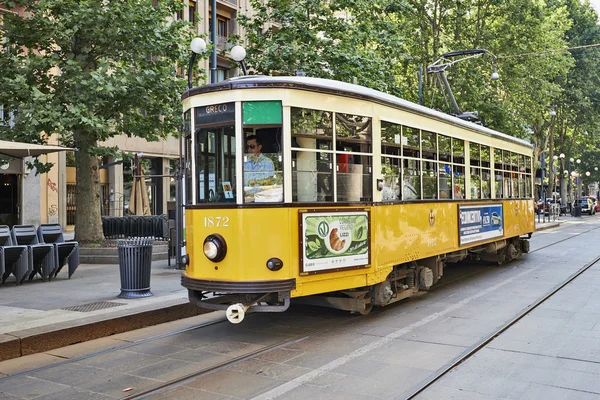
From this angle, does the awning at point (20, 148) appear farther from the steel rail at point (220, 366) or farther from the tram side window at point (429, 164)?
the tram side window at point (429, 164)

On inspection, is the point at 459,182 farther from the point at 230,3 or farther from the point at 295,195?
the point at 230,3

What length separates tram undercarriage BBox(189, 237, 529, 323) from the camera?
6.59m

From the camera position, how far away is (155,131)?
53.1ft

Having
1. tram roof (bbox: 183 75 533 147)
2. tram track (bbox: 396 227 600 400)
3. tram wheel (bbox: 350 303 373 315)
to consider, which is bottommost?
tram track (bbox: 396 227 600 400)

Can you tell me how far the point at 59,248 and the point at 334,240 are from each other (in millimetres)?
6588

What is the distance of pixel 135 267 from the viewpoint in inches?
348

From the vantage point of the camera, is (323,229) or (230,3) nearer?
(323,229)

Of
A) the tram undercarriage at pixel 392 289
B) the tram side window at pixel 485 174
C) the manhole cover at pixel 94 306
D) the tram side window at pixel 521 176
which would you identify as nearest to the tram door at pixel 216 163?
the tram undercarriage at pixel 392 289

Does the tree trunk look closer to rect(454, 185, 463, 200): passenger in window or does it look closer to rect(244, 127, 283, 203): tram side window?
rect(454, 185, 463, 200): passenger in window

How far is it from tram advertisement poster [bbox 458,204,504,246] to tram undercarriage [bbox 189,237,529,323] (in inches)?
14.8

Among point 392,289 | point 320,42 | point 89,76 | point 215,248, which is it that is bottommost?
point 392,289

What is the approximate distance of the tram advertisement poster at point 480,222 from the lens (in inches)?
421

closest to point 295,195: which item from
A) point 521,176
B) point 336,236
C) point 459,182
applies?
point 336,236

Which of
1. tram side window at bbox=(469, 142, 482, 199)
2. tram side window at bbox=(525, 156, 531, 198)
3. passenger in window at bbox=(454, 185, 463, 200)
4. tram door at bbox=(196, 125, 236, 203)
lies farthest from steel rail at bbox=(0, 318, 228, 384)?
tram side window at bbox=(525, 156, 531, 198)
